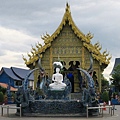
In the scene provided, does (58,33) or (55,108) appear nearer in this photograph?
(55,108)

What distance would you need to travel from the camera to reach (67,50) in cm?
3366

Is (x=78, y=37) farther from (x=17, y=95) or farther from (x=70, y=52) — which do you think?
(x=17, y=95)

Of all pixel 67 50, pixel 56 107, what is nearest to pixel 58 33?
pixel 67 50

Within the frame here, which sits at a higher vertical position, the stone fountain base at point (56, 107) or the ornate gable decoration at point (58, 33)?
the ornate gable decoration at point (58, 33)

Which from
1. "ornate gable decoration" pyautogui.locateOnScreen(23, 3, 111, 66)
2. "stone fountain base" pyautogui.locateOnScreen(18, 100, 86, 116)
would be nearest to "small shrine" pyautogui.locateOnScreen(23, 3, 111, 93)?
"ornate gable decoration" pyautogui.locateOnScreen(23, 3, 111, 66)

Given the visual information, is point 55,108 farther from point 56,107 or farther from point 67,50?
point 67,50

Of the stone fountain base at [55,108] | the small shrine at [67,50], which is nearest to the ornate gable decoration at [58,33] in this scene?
the small shrine at [67,50]

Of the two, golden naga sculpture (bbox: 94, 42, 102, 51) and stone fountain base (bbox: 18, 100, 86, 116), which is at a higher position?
golden naga sculpture (bbox: 94, 42, 102, 51)

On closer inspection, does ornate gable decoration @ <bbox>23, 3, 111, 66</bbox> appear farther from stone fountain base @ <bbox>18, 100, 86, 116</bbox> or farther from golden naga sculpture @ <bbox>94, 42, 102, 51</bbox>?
stone fountain base @ <bbox>18, 100, 86, 116</bbox>

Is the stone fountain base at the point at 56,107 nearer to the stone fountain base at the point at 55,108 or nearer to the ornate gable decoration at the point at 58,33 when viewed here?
the stone fountain base at the point at 55,108

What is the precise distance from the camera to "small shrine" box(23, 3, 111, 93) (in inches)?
1293

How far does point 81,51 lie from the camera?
33.6 meters

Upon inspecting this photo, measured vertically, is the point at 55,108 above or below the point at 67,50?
below

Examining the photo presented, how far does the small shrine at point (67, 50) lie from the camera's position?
32.8 metres
